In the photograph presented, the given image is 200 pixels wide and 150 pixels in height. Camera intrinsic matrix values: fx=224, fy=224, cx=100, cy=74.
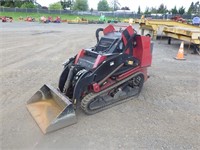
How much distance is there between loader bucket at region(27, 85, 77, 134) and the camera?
3.47 meters

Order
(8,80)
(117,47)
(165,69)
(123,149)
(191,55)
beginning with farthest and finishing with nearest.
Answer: (191,55), (165,69), (8,80), (117,47), (123,149)

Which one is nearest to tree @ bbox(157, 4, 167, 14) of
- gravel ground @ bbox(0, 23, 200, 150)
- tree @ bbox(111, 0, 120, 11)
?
tree @ bbox(111, 0, 120, 11)

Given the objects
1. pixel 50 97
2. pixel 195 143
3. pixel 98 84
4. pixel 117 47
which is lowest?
pixel 195 143

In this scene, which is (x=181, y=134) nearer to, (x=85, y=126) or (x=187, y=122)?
(x=187, y=122)

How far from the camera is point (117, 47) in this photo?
4.58 m

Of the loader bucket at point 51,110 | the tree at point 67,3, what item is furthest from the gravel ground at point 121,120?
the tree at point 67,3

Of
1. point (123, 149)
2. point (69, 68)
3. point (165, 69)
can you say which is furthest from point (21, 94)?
point (165, 69)

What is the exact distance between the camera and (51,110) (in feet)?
12.7

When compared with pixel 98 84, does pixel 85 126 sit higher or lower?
lower

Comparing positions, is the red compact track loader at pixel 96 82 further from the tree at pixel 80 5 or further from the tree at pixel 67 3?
the tree at pixel 67 3

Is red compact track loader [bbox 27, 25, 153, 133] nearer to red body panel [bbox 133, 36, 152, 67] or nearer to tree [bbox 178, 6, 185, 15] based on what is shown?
red body panel [bbox 133, 36, 152, 67]

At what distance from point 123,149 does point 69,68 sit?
76.8 inches

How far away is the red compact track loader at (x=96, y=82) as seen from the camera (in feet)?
12.3

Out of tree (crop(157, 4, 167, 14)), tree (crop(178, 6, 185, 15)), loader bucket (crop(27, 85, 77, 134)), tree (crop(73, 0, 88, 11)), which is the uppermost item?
tree (crop(73, 0, 88, 11))
